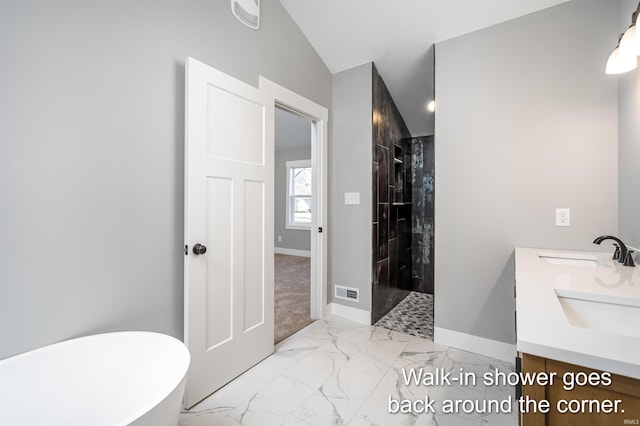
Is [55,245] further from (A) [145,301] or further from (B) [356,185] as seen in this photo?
(B) [356,185]

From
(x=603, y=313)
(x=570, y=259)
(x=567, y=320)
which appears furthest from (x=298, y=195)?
(x=567, y=320)

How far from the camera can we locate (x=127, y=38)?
1387mm

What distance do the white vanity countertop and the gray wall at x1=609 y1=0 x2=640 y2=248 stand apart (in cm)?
30

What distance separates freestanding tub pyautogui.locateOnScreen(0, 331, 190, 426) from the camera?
3.13 ft

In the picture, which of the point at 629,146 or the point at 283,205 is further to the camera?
the point at 283,205

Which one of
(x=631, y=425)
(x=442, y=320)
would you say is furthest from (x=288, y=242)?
(x=631, y=425)

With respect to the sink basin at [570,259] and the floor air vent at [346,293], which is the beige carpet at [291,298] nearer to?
the floor air vent at [346,293]

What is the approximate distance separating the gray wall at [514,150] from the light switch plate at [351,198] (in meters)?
0.75

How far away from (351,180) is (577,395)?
2332mm

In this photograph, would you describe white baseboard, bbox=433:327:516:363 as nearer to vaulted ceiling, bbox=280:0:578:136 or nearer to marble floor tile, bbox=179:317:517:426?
marble floor tile, bbox=179:317:517:426

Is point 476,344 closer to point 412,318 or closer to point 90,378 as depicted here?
point 412,318

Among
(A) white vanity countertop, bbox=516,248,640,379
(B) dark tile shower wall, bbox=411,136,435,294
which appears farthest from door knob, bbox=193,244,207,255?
(B) dark tile shower wall, bbox=411,136,435,294

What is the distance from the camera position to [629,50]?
4.25 ft

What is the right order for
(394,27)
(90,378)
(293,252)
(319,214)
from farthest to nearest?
(293,252)
(319,214)
(394,27)
(90,378)
